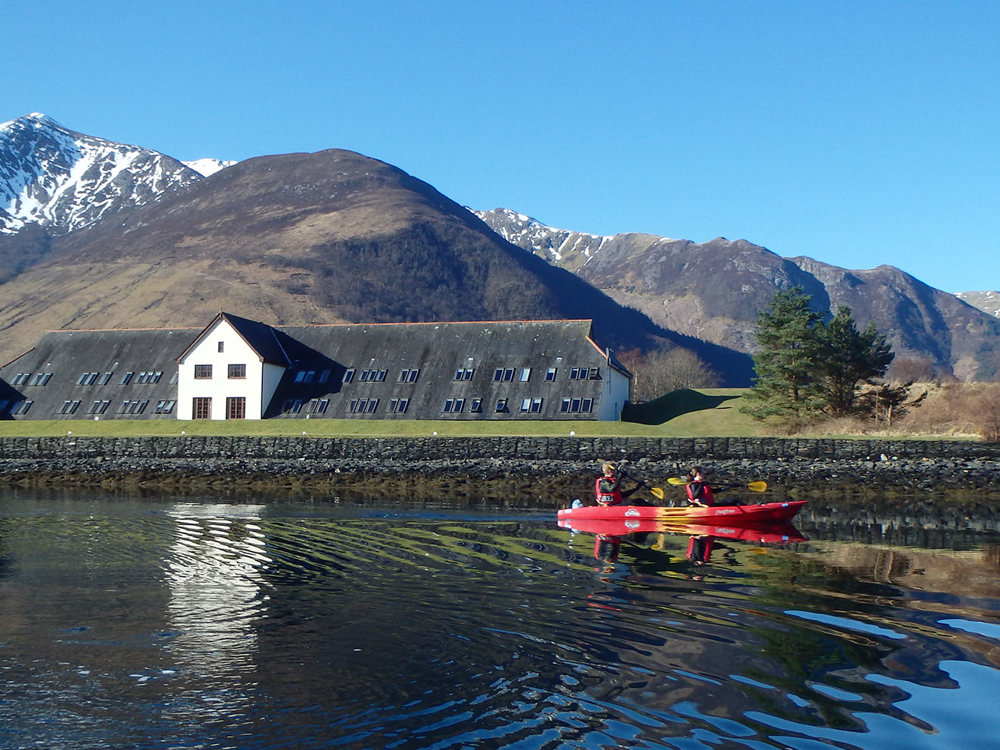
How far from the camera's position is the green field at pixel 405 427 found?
185 ft

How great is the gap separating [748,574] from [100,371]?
6392 centimetres

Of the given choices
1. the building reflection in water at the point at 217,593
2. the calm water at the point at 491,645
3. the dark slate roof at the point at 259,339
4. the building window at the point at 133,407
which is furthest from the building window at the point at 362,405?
the calm water at the point at 491,645

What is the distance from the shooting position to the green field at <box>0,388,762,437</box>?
56.3 metres

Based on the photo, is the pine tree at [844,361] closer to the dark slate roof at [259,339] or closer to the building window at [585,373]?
the building window at [585,373]

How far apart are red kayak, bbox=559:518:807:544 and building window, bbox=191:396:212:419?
43813mm

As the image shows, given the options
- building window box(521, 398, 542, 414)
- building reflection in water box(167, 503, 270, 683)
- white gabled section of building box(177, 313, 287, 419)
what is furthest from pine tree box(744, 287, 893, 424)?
building reflection in water box(167, 503, 270, 683)

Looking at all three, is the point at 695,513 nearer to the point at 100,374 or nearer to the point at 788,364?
the point at 788,364

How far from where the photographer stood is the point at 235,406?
67.3 metres

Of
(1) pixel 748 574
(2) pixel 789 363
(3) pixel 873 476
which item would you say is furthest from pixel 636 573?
(2) pixel 789 363

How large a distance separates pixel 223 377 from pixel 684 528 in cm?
4655

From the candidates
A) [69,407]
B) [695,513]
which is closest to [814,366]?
[695,513]

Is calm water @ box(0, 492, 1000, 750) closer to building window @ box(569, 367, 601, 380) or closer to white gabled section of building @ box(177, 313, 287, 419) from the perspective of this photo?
building window @ box(569, 367, 601, 380)

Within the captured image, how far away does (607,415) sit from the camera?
64.6 metres

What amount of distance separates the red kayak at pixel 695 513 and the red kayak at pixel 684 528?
0.11m
